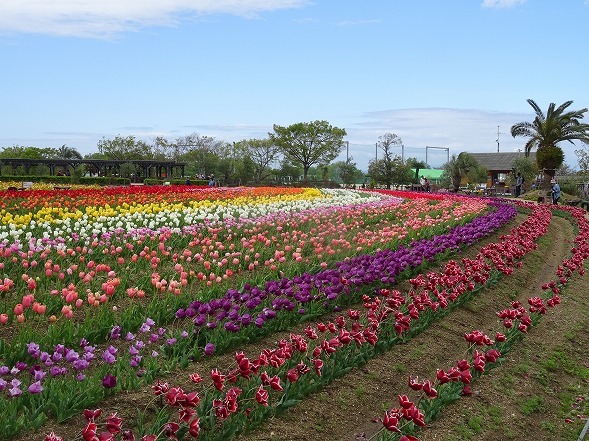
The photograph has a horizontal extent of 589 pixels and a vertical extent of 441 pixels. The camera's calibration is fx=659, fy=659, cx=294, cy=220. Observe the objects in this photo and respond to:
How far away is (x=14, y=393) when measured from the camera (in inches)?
156

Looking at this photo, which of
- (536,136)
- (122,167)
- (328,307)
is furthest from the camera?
(122,167)

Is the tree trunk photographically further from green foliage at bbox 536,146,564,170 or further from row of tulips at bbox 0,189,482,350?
row of tulips at bbox 0,189,482,350

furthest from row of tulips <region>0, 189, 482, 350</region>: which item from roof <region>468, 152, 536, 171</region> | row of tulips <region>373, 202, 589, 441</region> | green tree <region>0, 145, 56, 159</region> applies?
green tree <region>0, 145, 56, 159</region>

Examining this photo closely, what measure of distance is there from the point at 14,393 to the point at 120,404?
750mm

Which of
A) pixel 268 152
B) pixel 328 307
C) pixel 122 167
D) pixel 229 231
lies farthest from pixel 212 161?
pixel 328 307

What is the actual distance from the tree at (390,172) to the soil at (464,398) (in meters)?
53.1

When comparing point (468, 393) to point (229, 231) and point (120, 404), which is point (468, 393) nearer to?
point (120, 404)

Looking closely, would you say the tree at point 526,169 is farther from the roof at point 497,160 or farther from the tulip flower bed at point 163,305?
the tulip flower bed at point 163,305

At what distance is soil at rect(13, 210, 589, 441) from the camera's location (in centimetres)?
489

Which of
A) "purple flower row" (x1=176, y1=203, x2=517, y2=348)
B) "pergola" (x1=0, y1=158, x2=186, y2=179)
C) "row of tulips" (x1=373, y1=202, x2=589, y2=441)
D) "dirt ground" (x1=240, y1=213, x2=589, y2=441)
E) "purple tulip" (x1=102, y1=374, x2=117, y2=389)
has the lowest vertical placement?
"dirt ground" (x1=240, y1=213, x2=589, y2=441)

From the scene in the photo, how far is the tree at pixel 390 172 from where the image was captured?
6172 centimetres

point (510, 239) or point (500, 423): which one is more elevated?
point (510, 239)

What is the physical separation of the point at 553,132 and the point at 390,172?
76.4ft

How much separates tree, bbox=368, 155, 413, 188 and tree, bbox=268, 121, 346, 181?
6.24m
